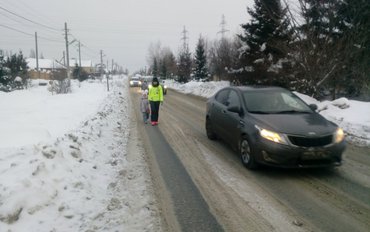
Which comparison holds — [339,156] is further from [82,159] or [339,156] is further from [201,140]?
[82,159]

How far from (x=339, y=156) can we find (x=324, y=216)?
6.25 ft

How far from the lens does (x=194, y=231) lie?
4.22m

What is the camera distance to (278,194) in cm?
541

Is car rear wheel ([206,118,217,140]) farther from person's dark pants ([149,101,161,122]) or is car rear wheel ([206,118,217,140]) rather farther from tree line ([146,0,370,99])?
tree line ([146,0,370,99])

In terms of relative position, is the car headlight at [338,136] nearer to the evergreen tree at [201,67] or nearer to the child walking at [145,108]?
the child walking at [145,108]

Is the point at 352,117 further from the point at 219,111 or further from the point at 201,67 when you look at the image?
the point at 201,67

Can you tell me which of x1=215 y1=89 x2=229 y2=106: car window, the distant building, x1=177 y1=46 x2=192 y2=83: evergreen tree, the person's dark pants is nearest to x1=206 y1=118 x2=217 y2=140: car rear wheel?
x1=215 y1=89 x2=229 y2=106: car window

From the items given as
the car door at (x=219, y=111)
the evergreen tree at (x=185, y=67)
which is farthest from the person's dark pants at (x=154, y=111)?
the evergreen tree at (x=185, y=67)

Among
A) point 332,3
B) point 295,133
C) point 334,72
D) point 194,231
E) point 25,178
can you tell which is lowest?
point 194,231

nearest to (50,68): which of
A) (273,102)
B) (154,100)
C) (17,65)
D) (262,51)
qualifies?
(17,65)

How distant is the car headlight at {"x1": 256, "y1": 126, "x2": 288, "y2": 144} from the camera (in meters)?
6.03

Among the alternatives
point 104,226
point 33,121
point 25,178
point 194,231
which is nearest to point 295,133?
point 194,231

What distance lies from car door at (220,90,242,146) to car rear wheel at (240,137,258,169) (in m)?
0.32

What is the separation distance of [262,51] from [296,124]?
17.6 metres
